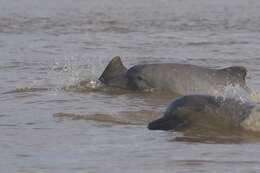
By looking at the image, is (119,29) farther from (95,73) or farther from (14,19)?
(95,73)

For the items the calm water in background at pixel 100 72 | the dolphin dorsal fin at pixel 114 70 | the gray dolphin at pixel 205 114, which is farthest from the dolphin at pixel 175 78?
the gray dolphin at pixel 205 114

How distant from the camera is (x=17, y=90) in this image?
10977 millimetres

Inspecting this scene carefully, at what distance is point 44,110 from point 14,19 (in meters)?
12.8

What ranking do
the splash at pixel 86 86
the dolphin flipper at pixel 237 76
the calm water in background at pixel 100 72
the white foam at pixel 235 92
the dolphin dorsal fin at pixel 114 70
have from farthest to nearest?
the splash at pixel 86 86, the dolphin dorsal fin at pixel 114 70, the dolphin flipper at pixel 237 76, the white foam at pixel 235 92, the calm water in background at pixel 100 72

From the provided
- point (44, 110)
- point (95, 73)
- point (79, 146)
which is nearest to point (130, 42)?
point (95, 73)

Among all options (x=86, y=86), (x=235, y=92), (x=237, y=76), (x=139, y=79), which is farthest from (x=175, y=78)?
(x=86, y=86)

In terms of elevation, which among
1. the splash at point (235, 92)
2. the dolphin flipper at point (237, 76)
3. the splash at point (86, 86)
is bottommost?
the splash at point (86, 86)

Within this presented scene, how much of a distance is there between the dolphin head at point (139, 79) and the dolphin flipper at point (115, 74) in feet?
0.37

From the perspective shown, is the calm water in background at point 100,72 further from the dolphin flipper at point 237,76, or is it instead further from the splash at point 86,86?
the dolphin flipper at point 237,76

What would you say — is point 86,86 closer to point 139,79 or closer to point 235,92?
point 139,79

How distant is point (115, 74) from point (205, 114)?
3323 mm

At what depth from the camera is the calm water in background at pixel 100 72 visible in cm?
683

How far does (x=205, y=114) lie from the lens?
26.2ft

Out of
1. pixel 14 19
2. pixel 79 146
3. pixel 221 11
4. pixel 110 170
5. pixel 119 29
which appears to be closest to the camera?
pixel 110 170
